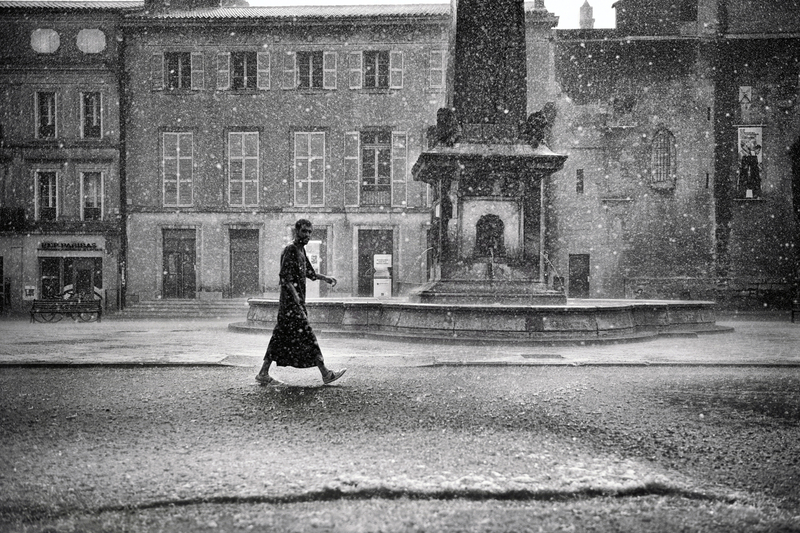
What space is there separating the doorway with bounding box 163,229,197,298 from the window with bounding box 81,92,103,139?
5590 millimetres

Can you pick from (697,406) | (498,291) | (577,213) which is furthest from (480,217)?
(577,213)

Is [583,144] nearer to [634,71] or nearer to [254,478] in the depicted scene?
[634,71]

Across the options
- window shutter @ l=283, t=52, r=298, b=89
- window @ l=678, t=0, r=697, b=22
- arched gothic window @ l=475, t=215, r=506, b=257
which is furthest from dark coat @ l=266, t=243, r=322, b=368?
window @ l=678, t=0, r=697, b=22

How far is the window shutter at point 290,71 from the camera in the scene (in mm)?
29562

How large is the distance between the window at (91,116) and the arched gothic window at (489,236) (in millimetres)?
23085

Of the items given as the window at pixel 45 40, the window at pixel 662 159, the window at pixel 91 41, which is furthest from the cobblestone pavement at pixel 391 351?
the window at pixel 45 40

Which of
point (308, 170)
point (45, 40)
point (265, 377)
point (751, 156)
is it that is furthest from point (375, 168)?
point (265, 377)

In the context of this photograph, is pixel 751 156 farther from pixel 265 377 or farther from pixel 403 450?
pixel 403 450

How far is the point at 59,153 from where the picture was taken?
99.2 ft

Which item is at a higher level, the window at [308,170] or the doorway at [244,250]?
the window at [308,170]

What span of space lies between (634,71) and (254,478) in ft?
99.1

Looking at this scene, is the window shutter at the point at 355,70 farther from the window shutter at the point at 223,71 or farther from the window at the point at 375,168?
the window shutter at the point at 223,71

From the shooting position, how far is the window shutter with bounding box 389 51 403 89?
29.3 m

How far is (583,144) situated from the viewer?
2969 cm
